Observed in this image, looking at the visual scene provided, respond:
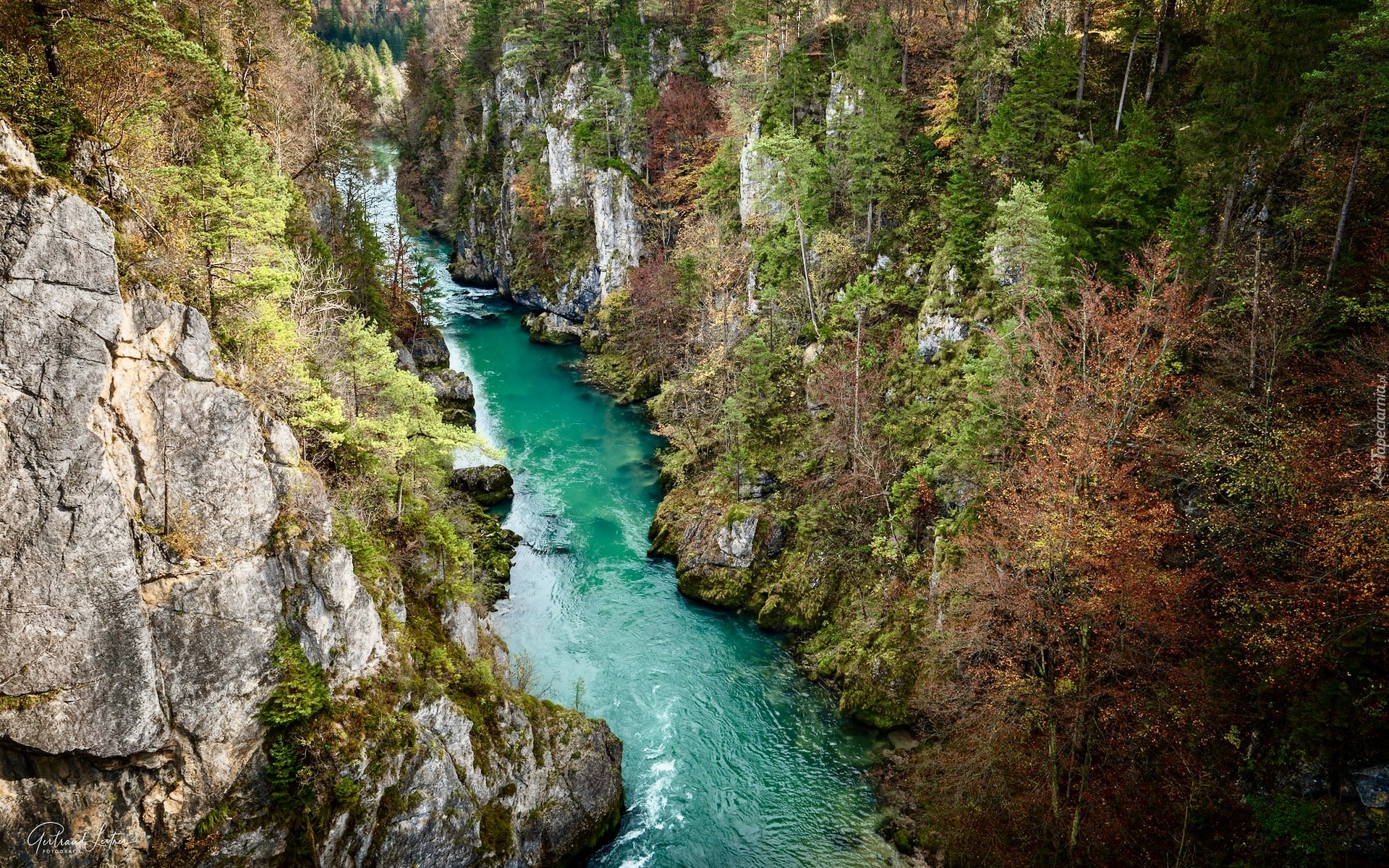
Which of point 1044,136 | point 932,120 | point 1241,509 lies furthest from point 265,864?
point 932,120

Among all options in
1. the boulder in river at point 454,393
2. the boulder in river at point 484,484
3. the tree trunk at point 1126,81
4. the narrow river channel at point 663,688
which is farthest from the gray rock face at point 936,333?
the boulder in river at point 454,393

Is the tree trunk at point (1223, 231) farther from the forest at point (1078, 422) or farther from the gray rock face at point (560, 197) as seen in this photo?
the gray rock face at point (560, 197)

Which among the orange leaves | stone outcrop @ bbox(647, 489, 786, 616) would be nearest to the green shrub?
the orange leaves

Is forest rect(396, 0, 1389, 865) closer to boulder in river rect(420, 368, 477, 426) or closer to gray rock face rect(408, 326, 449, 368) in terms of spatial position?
boulder in river rect(420, 368, 477, 426)

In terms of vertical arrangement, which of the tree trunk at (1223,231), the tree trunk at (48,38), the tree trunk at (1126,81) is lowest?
the tree trunk at (1223,231)

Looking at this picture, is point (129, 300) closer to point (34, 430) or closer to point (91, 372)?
point (91, 372)

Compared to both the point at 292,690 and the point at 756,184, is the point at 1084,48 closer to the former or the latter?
the point at 756,184

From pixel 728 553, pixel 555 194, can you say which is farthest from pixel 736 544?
pixel 555 194
